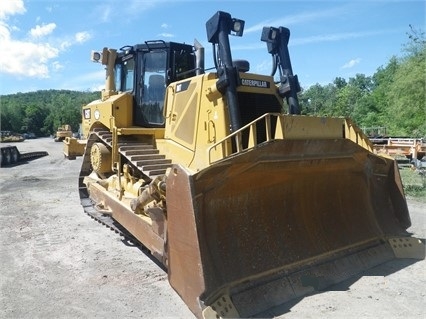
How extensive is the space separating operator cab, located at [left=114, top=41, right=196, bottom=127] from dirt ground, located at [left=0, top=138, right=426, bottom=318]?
194 centimetres

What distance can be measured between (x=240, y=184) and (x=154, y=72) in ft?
9.96

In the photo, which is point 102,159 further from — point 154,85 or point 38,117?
point 38,117

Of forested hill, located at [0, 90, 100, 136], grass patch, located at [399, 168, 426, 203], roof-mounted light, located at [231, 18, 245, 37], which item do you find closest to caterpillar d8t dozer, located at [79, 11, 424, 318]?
roof-mounted light, located at [231, 18, 245, 37]

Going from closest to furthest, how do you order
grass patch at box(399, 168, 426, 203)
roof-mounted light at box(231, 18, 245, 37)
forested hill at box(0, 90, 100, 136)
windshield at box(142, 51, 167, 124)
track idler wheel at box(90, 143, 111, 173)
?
roof-mounted light at box(231, 18, 245, 37) → windshield at box(142, 51, 167, 124) → track idler wheel at box(90, 143, 111, 173) → grass patch at box(399, 168, 426, 203) → forested hill at box(0, 90, 100, 136)

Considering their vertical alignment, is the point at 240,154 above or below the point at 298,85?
below

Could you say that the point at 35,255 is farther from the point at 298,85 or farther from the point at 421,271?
the point at 421,271

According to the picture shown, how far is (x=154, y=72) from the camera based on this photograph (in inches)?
252

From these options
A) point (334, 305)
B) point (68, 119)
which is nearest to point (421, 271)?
point (334, 305)

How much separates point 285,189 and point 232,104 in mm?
1093

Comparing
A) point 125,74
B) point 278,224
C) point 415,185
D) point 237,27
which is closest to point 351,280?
point 278,224

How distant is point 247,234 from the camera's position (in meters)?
4.15

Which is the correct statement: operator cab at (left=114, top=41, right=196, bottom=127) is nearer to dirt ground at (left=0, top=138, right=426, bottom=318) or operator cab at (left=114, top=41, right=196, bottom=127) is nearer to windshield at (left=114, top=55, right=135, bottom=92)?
windshield at (left=114, top=55, right=135, bottom=92)

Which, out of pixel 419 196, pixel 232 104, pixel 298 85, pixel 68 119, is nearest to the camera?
pixel 232 104

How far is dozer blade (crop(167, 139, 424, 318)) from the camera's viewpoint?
365 centimetres
